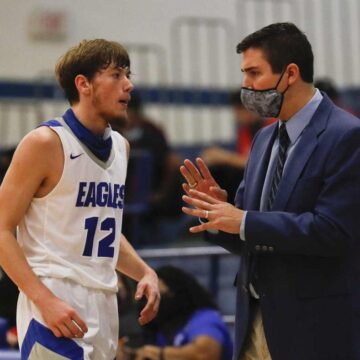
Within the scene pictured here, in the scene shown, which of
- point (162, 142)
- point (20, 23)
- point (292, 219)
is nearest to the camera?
point (292, 219)

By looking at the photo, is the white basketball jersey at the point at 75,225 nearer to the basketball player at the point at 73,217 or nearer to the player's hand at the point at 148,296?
the basketball player at the point at 73,217

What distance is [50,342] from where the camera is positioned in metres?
3.83

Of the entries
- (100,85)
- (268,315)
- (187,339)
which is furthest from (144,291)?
(187,339)

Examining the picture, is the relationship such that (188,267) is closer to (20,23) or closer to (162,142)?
(162,142)

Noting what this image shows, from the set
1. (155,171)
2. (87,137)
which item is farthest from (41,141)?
(155,171)

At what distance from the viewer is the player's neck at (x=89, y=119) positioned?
13.2 feet

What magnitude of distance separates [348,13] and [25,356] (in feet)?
26.3

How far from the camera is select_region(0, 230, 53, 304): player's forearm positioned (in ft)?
12.4

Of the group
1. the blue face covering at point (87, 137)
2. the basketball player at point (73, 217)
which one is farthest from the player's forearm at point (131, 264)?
the blue face covering at point (87, 137)

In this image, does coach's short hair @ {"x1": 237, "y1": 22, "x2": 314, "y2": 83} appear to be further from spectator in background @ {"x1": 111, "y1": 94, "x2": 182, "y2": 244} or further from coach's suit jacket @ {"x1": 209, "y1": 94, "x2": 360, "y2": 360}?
spectator in background @ {"x1": 111, "y1": 94, "x2": 182, "y2": 244}

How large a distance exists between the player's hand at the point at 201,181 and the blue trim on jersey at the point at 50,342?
671 millimetres

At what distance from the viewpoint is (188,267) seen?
8.14m

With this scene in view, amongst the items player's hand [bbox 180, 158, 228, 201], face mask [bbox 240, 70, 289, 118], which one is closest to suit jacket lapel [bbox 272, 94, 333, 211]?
face mask [bbox 240, 70, 289, 118]

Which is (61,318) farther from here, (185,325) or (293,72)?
(185,325)
